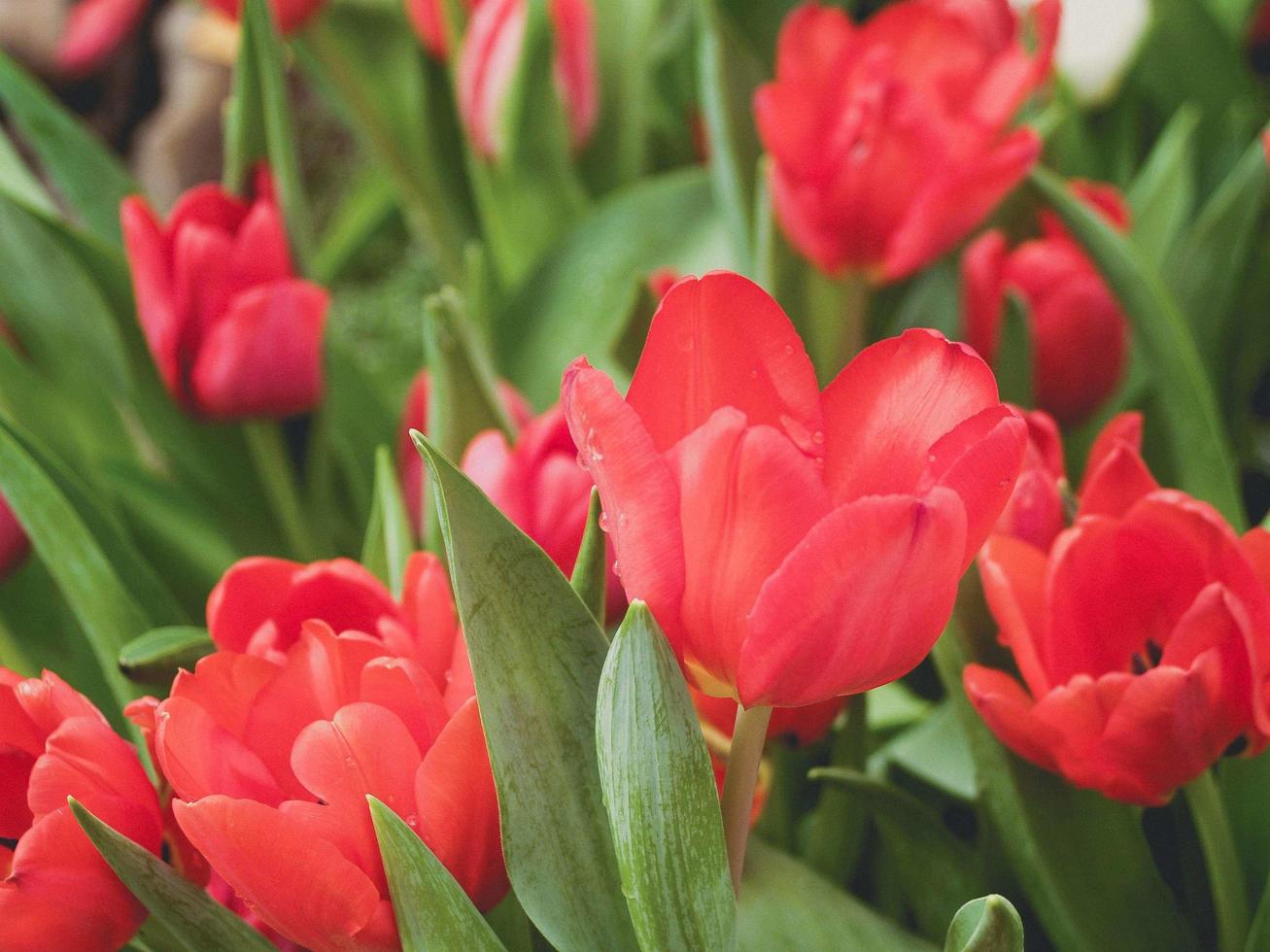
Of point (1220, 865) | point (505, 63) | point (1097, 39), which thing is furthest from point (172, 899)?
point (1097, 39)

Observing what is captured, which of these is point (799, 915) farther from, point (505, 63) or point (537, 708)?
point (505, 63)

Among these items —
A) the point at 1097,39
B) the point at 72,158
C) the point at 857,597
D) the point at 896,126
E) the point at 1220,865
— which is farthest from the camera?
the point at 1097,39

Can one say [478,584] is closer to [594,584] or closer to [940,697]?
[594,584]

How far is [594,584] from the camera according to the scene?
0.26 m

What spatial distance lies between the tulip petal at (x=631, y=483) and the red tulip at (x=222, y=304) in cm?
24

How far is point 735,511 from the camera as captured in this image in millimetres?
204

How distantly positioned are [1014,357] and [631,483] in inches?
11.7

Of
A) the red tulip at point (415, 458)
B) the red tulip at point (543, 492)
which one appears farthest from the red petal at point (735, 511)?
the red tulip at point (415, 458)

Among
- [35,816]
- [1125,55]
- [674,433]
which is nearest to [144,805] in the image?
[35,816]

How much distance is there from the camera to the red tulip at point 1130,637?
25cm

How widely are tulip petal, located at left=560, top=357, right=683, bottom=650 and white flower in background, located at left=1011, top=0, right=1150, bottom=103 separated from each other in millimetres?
601

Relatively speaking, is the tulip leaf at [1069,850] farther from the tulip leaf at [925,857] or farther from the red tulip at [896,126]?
the red tulip at [896,126]

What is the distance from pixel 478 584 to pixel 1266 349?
496 mm

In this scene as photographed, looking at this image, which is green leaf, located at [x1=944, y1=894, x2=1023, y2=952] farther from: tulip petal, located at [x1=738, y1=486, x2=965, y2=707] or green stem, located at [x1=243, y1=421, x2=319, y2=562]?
green stem, located at [x1=243, y1=421, x2=319, y2=562]
